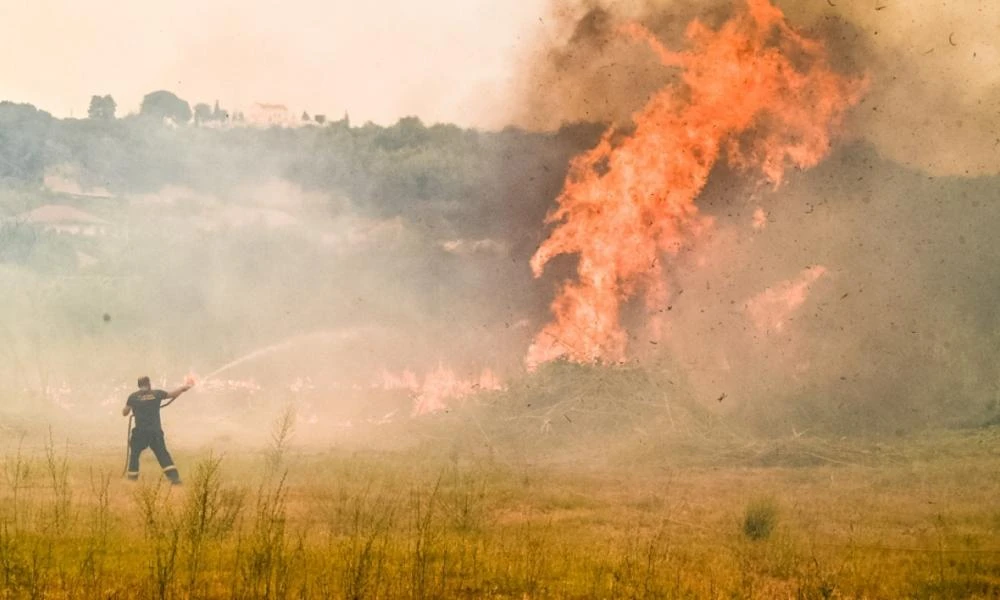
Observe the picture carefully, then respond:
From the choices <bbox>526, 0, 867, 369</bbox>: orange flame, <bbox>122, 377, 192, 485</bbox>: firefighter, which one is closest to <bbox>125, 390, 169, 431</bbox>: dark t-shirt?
<bbox>122, 377, 192, 485</bbox>: firefighter

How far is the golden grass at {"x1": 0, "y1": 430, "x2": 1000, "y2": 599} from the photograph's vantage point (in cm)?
1110

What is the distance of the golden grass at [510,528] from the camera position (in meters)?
11.1

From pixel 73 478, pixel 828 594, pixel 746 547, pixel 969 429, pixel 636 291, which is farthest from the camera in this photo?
pixel 636 291

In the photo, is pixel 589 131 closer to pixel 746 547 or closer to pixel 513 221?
pixel 513 221

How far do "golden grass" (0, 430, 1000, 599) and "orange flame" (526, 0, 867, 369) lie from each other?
694 cm

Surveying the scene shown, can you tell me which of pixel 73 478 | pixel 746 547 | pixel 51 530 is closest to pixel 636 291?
pixel 746 547

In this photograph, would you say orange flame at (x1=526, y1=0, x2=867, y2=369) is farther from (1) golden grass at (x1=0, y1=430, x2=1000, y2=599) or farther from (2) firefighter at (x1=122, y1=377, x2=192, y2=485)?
(2) firefighter at (x1=122, y1=377, x2=192, y2=485)

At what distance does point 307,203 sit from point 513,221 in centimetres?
1258

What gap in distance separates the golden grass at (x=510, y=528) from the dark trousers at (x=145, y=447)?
0.39m

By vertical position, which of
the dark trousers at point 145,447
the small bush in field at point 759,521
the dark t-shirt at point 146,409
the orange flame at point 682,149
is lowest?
the small bush in field at point 759,521

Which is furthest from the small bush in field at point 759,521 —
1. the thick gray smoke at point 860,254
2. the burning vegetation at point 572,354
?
the thick gray smoke at point 860,254

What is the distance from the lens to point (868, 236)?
31.0m

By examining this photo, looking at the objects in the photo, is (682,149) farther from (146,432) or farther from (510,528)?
(146,432)

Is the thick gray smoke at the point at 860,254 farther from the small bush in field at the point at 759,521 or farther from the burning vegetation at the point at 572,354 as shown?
the small bush in field at the point at 759,521
